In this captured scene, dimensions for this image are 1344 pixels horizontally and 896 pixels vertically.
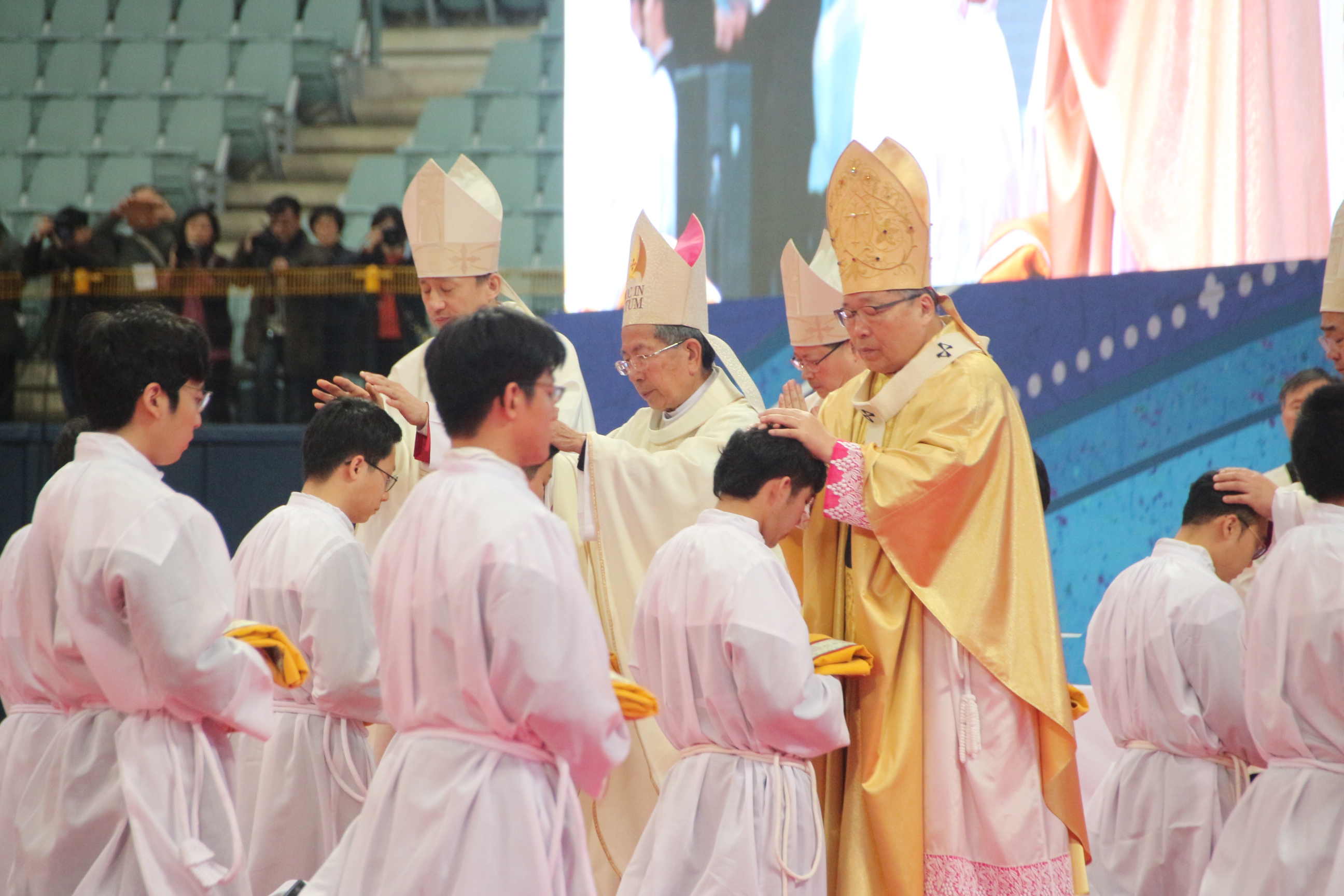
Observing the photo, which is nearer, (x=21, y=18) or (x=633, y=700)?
(x=633, y=700)

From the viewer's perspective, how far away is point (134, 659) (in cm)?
260

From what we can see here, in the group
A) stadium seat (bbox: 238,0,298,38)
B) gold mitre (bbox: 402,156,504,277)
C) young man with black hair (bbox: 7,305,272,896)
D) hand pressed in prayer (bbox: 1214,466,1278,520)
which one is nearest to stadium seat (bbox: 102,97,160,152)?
stadium seat (bbox: 238,0,298,38)

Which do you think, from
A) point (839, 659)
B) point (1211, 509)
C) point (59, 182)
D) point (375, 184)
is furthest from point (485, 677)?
point (59, 182)

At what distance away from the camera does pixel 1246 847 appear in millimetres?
3338

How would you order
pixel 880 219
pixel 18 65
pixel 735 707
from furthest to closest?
pixel 18 65
pixel 880 219
pixel 735 707

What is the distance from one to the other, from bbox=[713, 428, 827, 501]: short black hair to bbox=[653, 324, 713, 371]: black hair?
0.87m

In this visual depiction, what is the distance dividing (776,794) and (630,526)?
106 cm

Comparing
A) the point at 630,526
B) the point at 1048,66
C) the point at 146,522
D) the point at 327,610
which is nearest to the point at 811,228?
the point at 1048,66

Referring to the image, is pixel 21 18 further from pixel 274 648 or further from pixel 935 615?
pixel 935 615

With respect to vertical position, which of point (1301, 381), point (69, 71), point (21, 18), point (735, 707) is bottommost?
point (735, 707)

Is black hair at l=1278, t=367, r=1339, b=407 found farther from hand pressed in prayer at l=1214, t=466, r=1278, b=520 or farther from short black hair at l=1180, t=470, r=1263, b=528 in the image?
hand pressed in prayer at l=1214, t=466, r=1278, b=520

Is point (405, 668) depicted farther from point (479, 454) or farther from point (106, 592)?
point (106, 592)

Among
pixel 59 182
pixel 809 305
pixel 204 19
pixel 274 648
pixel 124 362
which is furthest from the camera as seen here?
pixel 204 19

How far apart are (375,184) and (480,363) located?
25.2 ft
